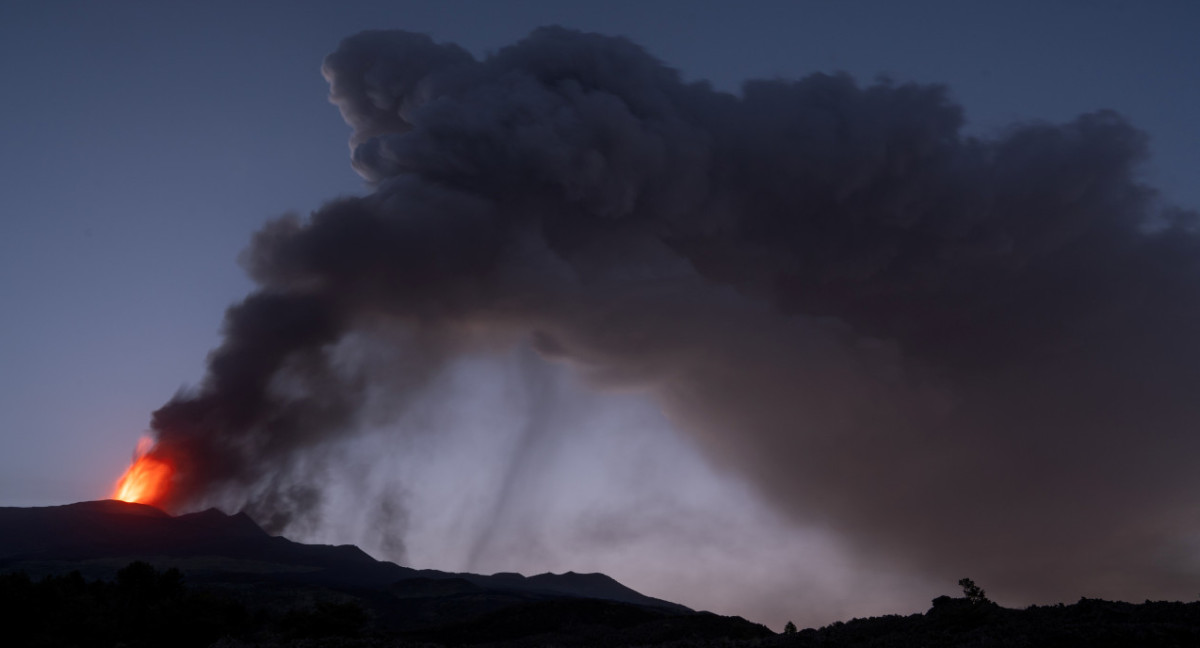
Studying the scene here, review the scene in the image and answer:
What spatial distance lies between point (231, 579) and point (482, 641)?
142 feet

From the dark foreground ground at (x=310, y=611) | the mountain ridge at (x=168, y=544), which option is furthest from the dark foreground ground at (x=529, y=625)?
the mountain ridge at (x=168, y=544)

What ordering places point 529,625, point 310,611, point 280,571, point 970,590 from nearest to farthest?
point 970,590 → point 529,625 → point 310,611 → point 280,571

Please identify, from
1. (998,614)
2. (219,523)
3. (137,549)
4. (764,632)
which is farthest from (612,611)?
(219,523)

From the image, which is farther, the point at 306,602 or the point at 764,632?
the point at 306,602

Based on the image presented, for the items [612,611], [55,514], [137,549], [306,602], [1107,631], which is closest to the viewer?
[1107,631]

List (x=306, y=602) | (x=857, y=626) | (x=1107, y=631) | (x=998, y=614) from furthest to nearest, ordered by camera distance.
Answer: (x=306, y=602) → (x=857, y=626) → (x=998, y=614) → (x=1107, y=631)

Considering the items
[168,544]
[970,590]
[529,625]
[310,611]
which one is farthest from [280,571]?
[970,590]

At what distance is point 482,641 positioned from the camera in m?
47.4

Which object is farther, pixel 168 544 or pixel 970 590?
pixel 168 544

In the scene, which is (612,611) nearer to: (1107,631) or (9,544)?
(1107,631)

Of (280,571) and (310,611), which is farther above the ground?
(280,571)

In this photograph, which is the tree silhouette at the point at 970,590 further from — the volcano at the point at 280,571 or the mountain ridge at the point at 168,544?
the mountain ridge at the point at 168,544

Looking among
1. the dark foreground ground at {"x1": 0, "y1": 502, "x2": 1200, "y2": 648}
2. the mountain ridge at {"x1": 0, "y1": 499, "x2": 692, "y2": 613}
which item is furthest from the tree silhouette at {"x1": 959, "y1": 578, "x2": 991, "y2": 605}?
the mountain ridge at {"x1": 0, "y1": 499, "x2": 692, "y2": 613}

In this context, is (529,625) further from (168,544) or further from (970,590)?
(168,544)
